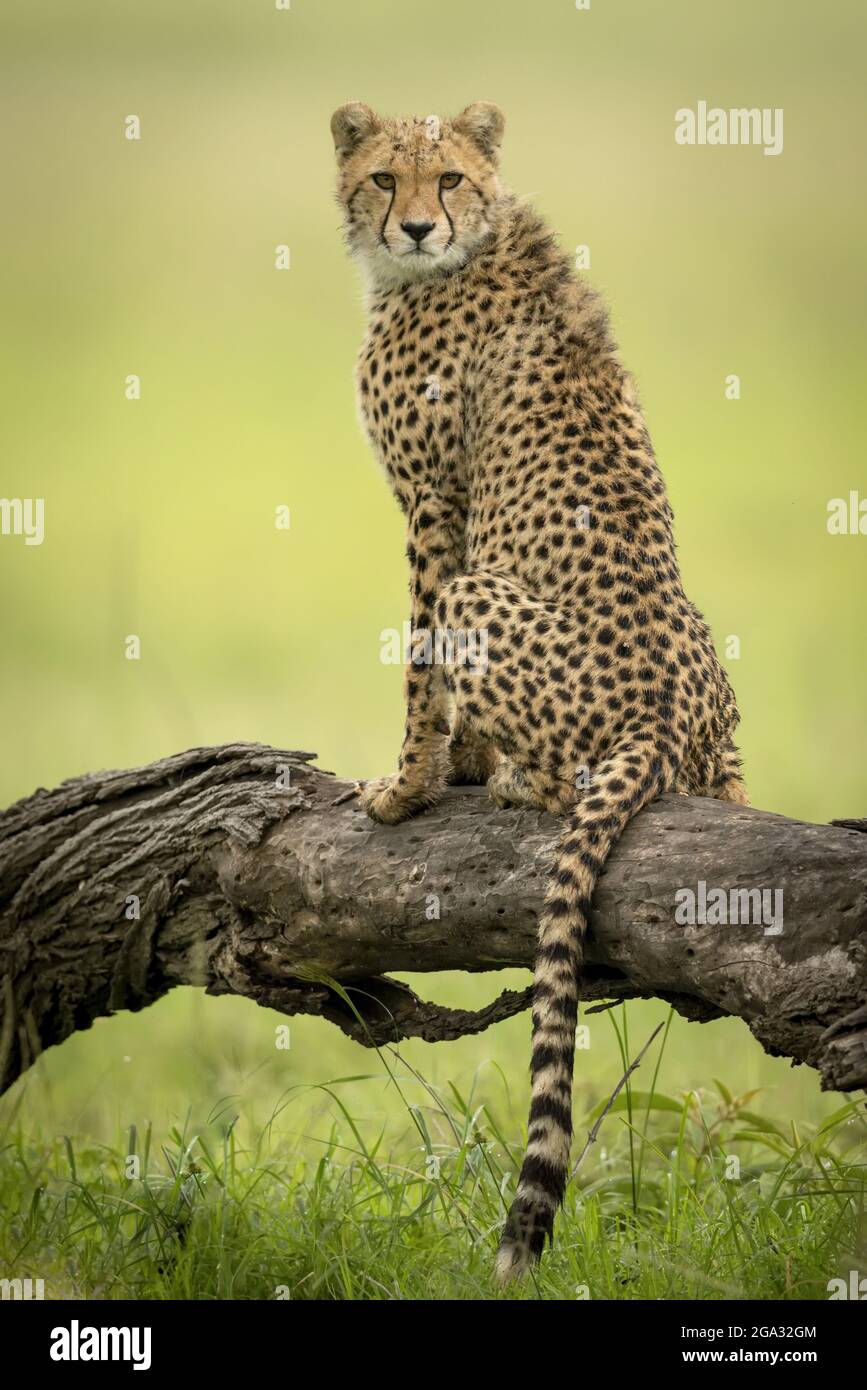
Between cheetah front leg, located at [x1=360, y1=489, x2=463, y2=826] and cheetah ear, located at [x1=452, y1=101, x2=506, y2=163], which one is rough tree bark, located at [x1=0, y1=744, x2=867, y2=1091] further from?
cheetah ear, located at [x1=452, y1=101, x2=506, y2=163]

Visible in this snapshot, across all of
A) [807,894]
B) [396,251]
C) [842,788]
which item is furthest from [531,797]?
[842,788]

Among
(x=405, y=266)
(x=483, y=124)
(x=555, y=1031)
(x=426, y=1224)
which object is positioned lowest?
(x=426, y=1224)

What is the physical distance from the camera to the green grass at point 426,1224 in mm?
3543

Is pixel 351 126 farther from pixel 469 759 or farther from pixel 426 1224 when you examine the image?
pixel 426 1224

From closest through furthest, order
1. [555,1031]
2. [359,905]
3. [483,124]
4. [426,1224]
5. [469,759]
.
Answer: [555,1031] → [359,905] → [426,1224] → [469,759] → [483,124]

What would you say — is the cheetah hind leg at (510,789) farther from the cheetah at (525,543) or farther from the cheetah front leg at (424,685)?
the cheetah front leg at (424,685)

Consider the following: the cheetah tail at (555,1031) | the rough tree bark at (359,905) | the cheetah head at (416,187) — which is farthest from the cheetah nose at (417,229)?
the cheetah tail at (555,1031)

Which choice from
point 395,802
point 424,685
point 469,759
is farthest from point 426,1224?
point 424,685

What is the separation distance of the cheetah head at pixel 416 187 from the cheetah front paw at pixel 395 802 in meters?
1.58

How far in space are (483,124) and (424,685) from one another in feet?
5.85

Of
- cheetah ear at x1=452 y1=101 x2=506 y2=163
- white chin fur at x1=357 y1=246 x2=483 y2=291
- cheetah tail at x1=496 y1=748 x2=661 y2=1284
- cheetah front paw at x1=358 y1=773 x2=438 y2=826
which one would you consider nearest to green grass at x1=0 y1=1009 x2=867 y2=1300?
cheetah tail at x1=496 y1=748 x2=661 y2=1284

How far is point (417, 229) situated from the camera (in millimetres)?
4391

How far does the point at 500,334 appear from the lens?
4348mm
